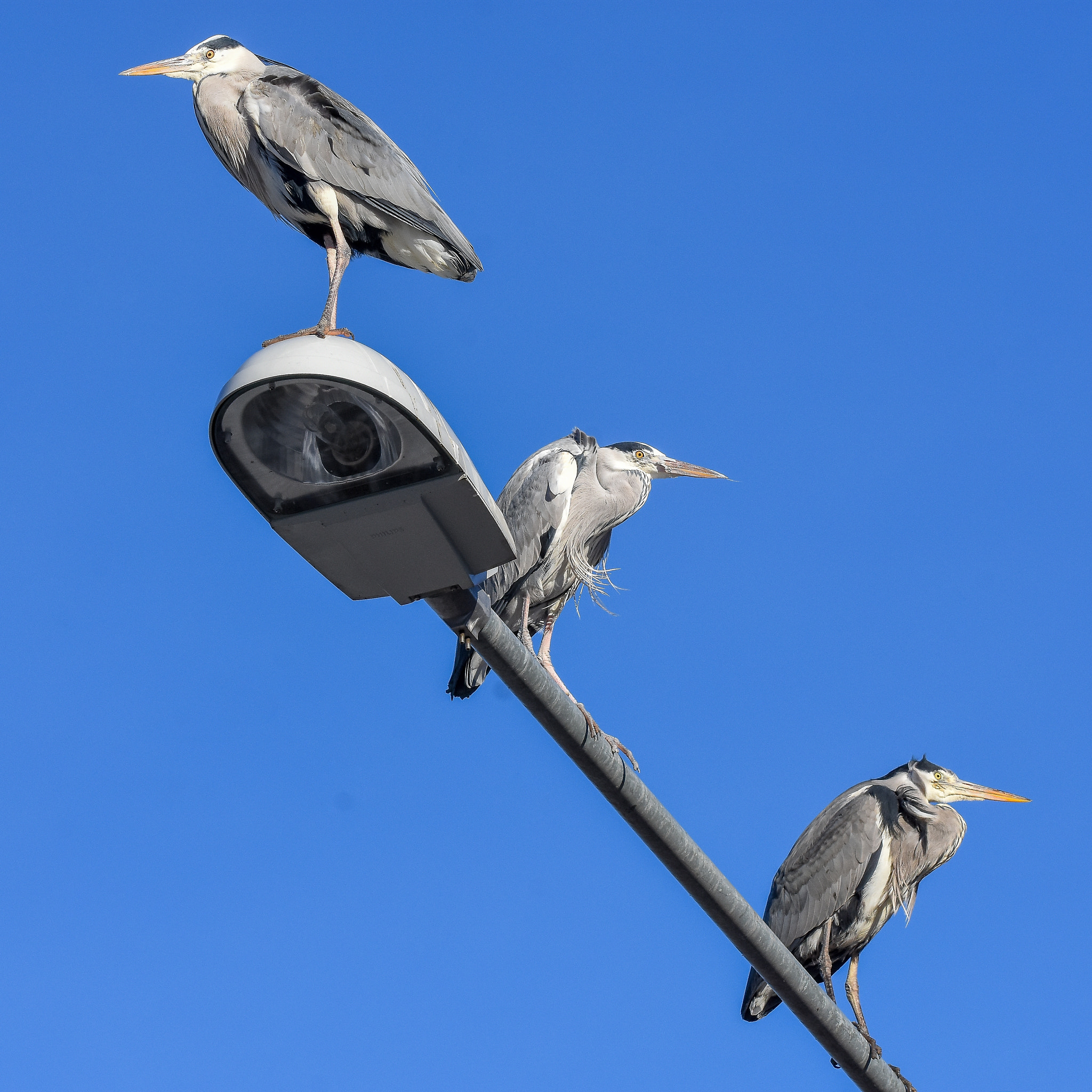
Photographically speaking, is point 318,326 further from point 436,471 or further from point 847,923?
point 847,923

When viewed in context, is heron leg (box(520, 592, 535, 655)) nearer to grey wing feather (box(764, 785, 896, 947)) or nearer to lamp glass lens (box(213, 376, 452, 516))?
grey wing feather (box(764, 785, 896, 947))

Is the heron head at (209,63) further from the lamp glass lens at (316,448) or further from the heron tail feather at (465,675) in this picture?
the lamp glass lens at (316,448)

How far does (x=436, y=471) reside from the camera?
Result: 109 inches

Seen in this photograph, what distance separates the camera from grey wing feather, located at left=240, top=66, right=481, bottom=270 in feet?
17.7

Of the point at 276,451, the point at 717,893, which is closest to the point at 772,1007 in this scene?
the point at 717,893

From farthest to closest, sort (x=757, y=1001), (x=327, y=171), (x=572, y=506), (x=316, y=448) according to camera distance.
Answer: (x=757, y=1001), (x=572, y=506), (x=327, y=171), (x=316, y=448)

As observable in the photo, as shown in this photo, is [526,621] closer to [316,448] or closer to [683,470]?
[683,470]

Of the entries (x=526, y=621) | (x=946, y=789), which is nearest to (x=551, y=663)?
(x=526, y=621)

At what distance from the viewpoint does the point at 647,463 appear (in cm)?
668

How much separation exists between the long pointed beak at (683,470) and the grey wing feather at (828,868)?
2.72m

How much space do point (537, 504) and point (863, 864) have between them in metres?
3.20

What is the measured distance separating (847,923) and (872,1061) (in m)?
4.40

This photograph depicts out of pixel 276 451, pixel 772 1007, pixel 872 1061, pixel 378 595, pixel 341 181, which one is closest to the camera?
pixel 276 451

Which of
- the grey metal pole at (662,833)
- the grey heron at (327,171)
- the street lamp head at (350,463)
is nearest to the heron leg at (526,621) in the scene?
the grey heron at (327,171)
